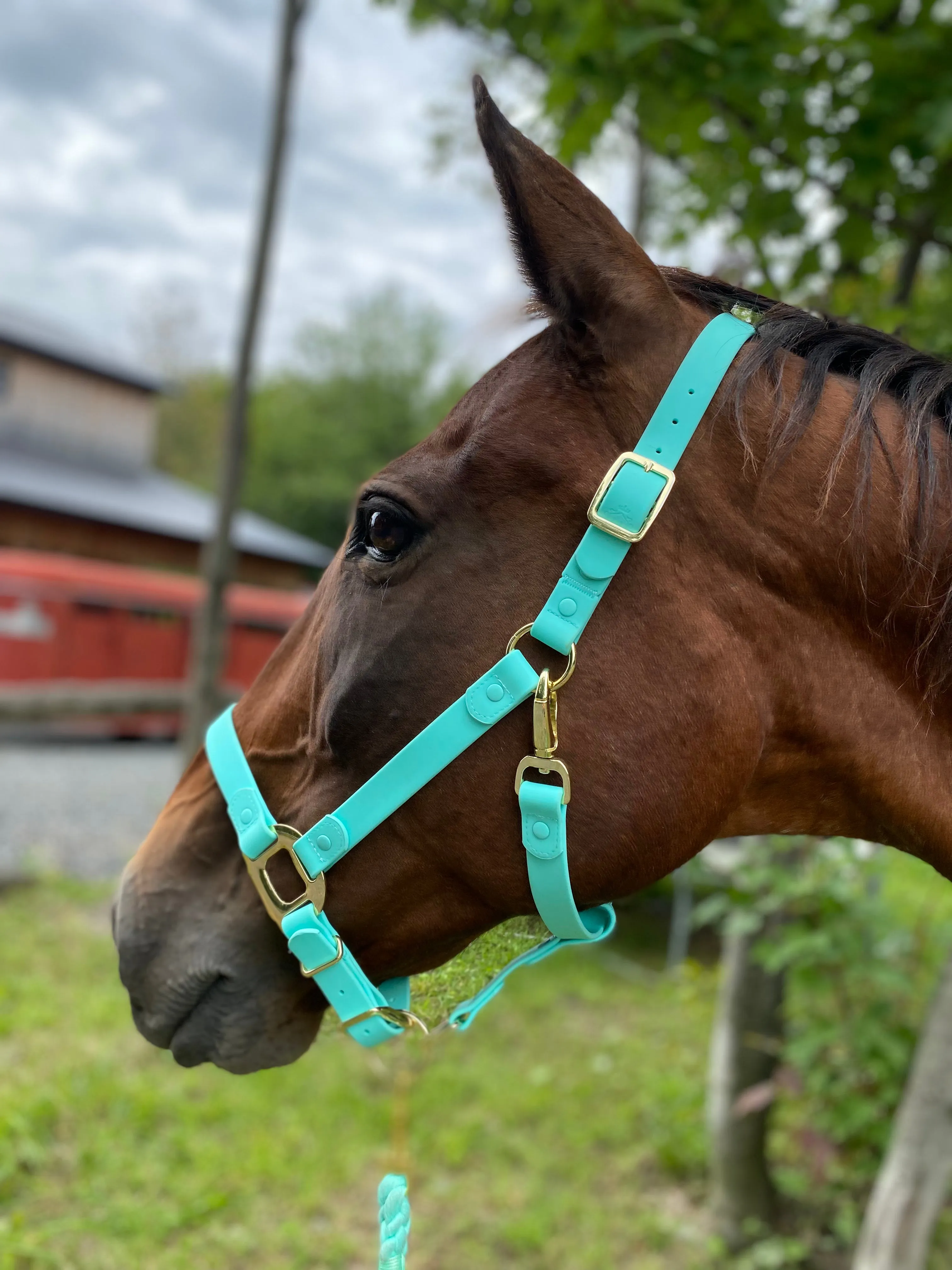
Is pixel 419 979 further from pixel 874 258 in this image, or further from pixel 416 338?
pixel 416 338

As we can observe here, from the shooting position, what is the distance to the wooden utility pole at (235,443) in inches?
192

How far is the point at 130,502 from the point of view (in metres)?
22.2

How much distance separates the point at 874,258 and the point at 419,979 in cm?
352

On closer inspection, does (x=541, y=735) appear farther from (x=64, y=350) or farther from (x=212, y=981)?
(x=64, y=350)

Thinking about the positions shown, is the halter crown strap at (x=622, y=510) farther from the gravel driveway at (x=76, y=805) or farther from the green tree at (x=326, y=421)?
the green tree at (x=326, y=421)

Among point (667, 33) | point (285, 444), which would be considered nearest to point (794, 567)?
point (667, 33)

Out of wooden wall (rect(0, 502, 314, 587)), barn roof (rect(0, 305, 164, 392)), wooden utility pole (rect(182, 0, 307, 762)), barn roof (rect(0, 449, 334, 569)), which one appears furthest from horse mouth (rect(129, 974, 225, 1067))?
barn roof (rect(0, 305, 164, 392))

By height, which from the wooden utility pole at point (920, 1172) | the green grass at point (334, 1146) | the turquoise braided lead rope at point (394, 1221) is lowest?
the green grass at point (334, 1146)

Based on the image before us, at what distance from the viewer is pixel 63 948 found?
4867 millimetres

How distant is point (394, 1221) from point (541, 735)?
0.78 metres

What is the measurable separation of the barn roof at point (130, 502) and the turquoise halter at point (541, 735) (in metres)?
16.1

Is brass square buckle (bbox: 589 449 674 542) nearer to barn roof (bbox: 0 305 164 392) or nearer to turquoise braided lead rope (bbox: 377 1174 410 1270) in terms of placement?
turquoise braided lead rope (bbox: 377 1174 410 1270)

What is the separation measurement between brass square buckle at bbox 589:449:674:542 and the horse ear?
0.16 metres

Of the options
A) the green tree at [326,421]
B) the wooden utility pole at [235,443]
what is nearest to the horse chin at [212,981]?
the wooden utility pole at [235,443]
